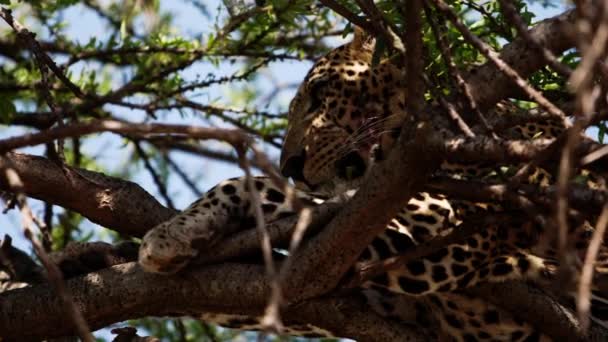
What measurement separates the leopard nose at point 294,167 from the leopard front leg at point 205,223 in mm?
932

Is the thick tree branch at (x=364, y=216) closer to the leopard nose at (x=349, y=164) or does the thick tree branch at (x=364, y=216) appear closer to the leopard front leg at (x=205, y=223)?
the leopard front leg at (x=205, y=223)

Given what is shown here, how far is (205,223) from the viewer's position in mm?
3807

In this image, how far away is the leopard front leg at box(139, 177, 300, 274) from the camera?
3.62 m

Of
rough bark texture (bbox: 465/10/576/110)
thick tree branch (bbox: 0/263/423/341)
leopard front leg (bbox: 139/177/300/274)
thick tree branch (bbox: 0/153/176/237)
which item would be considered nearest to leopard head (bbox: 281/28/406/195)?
leopard front leg (bbox: 139/177/300/274)

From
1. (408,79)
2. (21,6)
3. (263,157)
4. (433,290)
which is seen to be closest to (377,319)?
(433,290)

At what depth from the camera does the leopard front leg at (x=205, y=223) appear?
3.62m

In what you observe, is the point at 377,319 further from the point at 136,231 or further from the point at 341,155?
the point at 341,155

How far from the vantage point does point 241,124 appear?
18.9ft

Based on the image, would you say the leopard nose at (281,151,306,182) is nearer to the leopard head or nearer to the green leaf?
the leopard head

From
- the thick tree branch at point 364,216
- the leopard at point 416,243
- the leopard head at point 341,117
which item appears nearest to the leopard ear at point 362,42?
the leopard head at point 341,117

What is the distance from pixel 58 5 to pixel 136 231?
1.71 meters

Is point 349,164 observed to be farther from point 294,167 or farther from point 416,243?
point 416,243

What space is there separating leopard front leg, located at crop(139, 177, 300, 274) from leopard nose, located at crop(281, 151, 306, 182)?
93cm

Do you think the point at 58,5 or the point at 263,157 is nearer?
the point at 263,157
